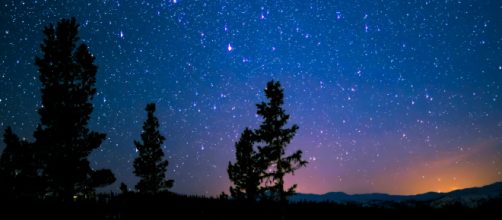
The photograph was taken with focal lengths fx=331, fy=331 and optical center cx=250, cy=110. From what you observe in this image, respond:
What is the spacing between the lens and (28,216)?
10977 mm

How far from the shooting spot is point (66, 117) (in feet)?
65.1

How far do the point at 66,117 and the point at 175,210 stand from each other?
9379 mm

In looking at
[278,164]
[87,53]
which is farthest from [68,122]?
[278,164]

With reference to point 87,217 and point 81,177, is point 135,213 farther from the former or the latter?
point 81,177

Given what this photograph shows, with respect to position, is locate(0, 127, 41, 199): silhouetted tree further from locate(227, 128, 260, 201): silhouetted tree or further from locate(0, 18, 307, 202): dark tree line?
locate(227, 128, 260, 201): silhouetted tree

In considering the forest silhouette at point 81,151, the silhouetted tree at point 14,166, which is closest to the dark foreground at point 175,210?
the forest silhouette at point 81,151

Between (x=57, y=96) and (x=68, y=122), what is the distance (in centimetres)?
174

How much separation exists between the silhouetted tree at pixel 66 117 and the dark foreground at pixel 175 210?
13.3 ft

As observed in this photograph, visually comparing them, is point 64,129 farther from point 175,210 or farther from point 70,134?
point 175,210

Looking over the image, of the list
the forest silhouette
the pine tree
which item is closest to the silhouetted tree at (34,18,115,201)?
the forest silhouette

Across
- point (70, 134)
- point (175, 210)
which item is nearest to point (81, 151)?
point (70, 134)

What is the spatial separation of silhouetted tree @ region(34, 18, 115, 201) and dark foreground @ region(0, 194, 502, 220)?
13.3 ft

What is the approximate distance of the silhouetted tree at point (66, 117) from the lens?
1947cm

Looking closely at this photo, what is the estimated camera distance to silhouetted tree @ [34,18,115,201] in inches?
766
